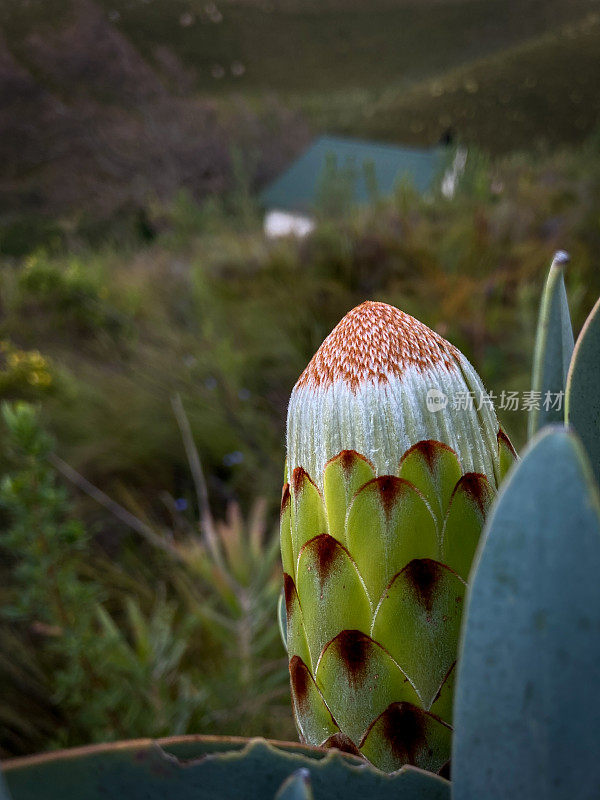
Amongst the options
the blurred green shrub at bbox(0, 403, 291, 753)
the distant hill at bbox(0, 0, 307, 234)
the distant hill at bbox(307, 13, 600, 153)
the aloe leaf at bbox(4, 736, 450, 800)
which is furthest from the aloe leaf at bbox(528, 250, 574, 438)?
the distant hill at bbox(307, 13, 600, 153)

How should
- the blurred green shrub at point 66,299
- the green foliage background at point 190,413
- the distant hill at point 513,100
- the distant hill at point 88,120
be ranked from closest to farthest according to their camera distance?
the green foliage background at point 190,413
the distant hill at point 88,120
the blurred green shrub at point 66,299
the distant hill at point 513,100

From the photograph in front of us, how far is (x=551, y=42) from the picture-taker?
425 cm

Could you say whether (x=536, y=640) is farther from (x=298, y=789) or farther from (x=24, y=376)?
(x=24, y=376)

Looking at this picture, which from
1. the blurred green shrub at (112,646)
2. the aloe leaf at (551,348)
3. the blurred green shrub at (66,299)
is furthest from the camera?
the blurred green shrub at (66,299)

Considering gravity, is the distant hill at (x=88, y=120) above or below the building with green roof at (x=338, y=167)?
below

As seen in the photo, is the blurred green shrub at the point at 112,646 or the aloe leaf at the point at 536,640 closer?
the aloe leaf at the point at 536,640

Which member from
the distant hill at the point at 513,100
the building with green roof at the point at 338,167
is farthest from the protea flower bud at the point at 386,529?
the building with green roof at the point at 338,167

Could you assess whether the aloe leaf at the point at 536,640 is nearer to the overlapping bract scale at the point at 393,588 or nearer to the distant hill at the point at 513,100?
the overlapping bract scale at the point at 393,588

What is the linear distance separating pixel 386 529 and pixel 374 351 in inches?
2.8

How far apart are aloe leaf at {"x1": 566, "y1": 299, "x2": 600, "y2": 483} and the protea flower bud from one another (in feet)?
0.16

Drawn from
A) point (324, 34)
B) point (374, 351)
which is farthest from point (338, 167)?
point (374, 351)

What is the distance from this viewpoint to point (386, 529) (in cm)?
26

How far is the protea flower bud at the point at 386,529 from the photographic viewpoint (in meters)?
0.26

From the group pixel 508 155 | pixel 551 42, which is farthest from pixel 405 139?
pixel 551 42
